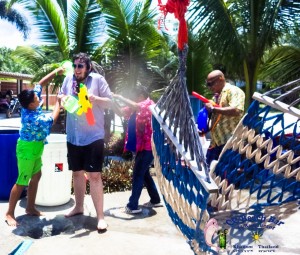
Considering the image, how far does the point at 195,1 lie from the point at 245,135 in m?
4.46

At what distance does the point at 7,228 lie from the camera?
11.6 ft

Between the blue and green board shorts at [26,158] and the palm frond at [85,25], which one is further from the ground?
the palm frond at [85,25]

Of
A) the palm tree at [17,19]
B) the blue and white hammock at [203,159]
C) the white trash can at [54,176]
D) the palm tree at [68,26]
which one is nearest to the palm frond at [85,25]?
the palm tree at [68,26]

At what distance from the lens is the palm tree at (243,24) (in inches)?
241

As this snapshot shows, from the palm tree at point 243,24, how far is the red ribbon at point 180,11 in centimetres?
420

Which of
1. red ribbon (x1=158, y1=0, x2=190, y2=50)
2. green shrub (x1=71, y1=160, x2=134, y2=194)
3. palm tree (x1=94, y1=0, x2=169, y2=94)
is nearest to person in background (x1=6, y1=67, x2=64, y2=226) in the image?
green shrub (x1=71, y1=160, x2=134, y2=194)

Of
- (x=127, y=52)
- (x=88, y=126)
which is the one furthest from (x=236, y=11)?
(x=88, y=126)

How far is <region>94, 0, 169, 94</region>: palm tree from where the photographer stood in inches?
288

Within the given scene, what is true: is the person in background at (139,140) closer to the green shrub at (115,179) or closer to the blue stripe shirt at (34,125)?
the blue stripe shirt at (34,125)

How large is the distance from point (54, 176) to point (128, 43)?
162 inches

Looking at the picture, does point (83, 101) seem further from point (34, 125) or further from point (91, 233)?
point (91, 233)

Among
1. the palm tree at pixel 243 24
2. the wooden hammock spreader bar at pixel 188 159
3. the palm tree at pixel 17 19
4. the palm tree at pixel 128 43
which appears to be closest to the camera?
the wooden hammock spreader bar at pixel 188 159

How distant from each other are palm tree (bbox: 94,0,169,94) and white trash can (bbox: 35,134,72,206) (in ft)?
11.9

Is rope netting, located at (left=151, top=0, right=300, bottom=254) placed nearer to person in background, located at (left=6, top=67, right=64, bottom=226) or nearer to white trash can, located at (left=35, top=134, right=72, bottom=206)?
person in background, located at (left=6, top=67, right=64, bottom=226)
